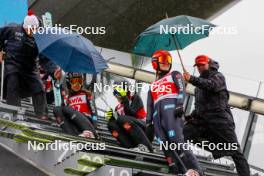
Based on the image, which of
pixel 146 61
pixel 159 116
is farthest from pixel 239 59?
pixel 159 116

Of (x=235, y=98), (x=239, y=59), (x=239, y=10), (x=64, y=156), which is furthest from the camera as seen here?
(x=239, y=10)

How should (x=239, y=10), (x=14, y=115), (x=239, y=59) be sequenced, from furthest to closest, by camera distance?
(x=239, y=10) < (x=239, y=59) < (x=14, y=115)

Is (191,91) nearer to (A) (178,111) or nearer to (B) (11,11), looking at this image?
(B) (11,11)

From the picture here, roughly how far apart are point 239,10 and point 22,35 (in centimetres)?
1164

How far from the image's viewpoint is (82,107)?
8.88 meters

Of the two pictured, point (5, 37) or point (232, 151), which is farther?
point (5, 37)

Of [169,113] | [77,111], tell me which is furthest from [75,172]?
[77,111]

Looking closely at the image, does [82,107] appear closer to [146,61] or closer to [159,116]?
[159,116]

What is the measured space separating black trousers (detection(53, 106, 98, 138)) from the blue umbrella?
76 cm

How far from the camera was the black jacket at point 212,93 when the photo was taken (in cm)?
777

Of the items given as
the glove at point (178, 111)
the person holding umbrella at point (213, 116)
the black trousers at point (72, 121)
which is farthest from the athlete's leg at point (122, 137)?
the glove at point (178, 111)

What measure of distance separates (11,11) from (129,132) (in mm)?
5971

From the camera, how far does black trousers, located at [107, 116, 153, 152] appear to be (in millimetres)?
8164

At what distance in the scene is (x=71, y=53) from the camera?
8.92 metres
